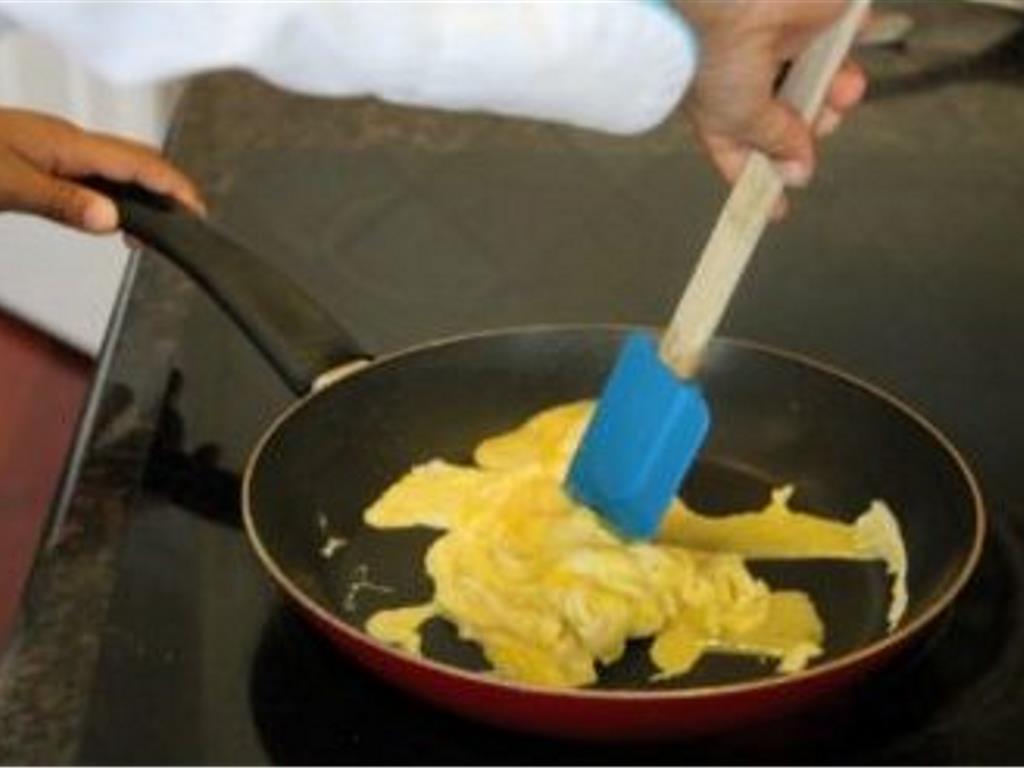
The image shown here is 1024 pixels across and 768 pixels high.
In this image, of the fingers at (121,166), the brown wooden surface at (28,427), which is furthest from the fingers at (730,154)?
the brown wooden surface at (28,427)

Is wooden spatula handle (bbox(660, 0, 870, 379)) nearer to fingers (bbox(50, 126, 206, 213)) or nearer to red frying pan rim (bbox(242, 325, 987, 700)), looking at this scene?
red frying pan rim (bbox(242, 325, 987, 700))

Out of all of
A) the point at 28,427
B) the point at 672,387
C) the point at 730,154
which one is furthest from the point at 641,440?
the point at 28,427

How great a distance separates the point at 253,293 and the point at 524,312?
174 millimetres

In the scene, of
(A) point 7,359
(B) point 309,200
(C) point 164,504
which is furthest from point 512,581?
(A) point 7,359

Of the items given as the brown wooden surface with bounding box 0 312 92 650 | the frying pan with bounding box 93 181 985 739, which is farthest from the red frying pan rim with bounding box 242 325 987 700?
the brown wooden surface with bounding box 0 312 92 650

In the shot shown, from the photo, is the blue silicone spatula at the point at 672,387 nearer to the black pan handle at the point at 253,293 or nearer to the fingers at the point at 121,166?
the black pan handle at the point at 253,293

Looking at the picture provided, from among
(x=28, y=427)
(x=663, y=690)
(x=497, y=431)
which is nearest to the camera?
(x=663, y=690)

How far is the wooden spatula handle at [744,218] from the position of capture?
656mm

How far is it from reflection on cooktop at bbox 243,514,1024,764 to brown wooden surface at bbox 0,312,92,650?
1.67 ft

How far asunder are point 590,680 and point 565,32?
239mm

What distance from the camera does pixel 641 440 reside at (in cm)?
→ 70

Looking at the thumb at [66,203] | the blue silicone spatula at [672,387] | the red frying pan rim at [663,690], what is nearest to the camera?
the red frying pan rim at [663,690]

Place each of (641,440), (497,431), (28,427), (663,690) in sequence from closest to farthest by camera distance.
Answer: (663,690), (641,440), (497,431), (28,427)

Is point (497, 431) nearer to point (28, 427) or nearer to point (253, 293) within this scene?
point (253, 293)
